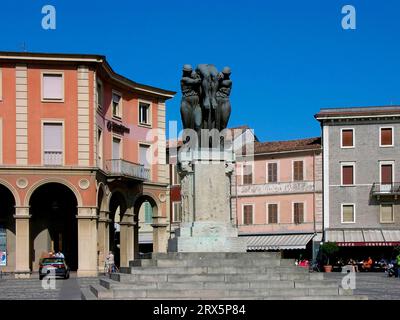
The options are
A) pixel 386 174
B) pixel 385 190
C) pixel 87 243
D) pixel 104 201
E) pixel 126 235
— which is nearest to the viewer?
pixel 87 243

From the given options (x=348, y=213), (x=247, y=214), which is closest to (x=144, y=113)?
(x=247, y=214)

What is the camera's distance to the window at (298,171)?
62.3m

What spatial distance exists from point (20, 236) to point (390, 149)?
2769cm

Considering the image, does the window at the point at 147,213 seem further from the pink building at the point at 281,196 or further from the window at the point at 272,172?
the window at the point at 272,172

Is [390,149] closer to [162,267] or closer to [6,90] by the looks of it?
[6,90]

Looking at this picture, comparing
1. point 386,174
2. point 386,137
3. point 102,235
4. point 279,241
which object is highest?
point 386,137

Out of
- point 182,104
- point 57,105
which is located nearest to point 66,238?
point 57,105

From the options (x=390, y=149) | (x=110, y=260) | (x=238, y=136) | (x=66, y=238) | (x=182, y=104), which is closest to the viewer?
(x=182, y=104)

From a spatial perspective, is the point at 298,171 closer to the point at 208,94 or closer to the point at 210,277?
the point at 208,94

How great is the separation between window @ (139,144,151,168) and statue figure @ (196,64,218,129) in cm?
3042

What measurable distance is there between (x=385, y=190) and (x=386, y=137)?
3.68m

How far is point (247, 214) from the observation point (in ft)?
211

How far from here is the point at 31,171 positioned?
145ft

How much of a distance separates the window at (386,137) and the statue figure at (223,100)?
1570 inches
